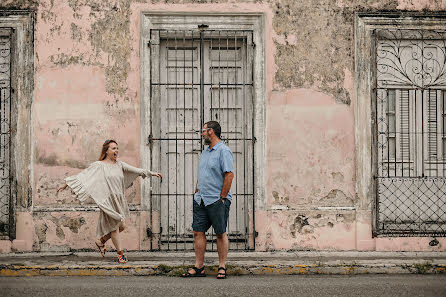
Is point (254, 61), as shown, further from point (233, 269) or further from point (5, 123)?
point (5, 123)

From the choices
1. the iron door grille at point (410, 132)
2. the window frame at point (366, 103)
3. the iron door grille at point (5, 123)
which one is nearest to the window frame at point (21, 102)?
the iron door grille at point (5, 123)

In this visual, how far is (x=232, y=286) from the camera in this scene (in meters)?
6.44

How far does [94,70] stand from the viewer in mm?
8570

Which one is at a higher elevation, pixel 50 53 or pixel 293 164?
pixel 50 53

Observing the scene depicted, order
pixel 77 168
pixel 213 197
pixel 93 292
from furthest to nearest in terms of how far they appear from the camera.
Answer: pixel 77 168, pixel 213 197, pixel 93 292

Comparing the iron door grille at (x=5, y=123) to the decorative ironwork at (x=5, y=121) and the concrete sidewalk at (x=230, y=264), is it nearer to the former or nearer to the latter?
the decorative ironwork at (x=5, y=121)

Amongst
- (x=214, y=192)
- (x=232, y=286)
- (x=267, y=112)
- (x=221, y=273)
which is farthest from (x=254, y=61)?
(x=232, y=286)

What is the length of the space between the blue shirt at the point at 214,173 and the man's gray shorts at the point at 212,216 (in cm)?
8

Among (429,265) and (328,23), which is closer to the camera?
(429,265)

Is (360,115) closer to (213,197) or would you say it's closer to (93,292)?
(213,197)

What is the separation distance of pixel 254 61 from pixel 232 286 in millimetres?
3534

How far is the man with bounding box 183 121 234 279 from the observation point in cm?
678

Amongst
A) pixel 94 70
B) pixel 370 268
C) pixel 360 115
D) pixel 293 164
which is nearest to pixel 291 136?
pixel 293 164

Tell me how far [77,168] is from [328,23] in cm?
413
